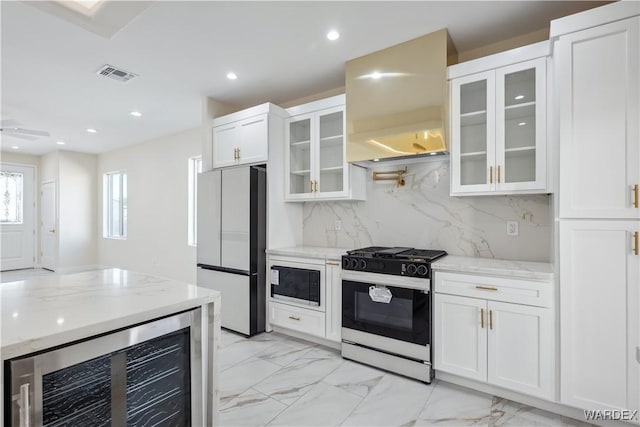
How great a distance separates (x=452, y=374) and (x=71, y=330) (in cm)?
245

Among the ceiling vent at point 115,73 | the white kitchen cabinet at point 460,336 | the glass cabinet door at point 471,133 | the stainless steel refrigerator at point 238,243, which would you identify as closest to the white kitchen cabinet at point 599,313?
the white kitchen cabinet at point 460,336

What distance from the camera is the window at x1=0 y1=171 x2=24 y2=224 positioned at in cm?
749

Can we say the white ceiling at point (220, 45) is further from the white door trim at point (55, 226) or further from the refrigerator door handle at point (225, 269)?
the white door trim at point (55, 226)

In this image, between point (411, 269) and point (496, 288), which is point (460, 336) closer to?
point (496, 288)

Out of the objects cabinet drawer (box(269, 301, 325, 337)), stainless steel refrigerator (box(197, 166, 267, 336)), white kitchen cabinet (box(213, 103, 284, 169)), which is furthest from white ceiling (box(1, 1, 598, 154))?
cabinet drawer (box(269, 301, 325, 337))

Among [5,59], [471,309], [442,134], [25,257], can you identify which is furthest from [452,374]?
[25,257]

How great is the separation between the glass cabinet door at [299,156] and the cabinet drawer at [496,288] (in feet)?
5.67

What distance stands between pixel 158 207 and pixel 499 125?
18.8 ft

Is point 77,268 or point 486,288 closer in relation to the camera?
point 486,288

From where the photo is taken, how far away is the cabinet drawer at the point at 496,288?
211cm

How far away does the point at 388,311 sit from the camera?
266 centimetres

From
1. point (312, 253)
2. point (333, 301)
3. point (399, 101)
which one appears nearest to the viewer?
point (399, 101)

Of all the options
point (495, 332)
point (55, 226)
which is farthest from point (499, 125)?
point (55, 226)

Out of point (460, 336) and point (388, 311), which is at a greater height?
point (388, 311)
